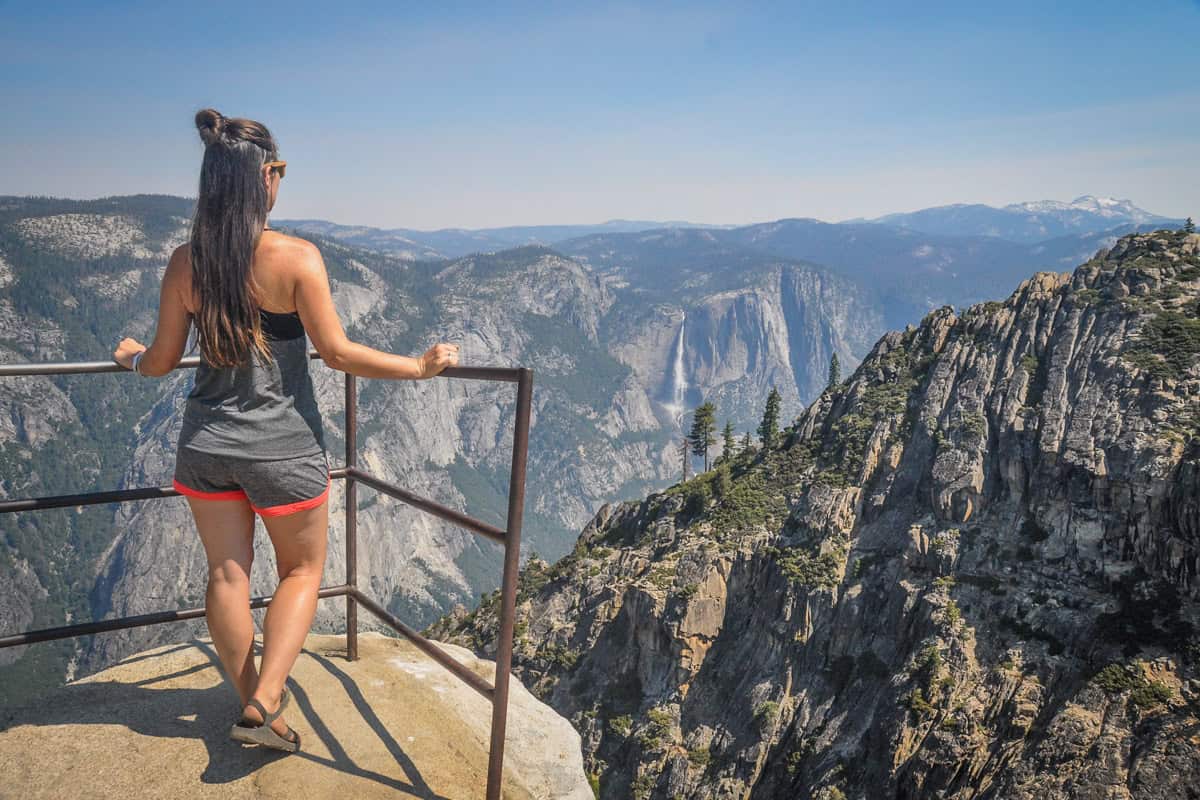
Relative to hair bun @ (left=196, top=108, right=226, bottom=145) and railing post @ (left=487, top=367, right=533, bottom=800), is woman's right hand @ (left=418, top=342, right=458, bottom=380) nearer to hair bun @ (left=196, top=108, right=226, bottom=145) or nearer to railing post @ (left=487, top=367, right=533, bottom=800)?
railing post @ (left=487, top=367, right=533, bottom=800)

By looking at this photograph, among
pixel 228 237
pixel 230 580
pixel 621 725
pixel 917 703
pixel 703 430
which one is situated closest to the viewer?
pixel 228 237

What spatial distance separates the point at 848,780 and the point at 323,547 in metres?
42.7

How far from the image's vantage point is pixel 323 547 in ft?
15.2

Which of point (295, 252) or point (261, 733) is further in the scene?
point (261, 733)

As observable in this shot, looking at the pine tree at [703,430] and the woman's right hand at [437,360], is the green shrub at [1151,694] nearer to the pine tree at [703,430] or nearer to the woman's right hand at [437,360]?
the woman's right hand at [437,360]

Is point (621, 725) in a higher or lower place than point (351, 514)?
lower

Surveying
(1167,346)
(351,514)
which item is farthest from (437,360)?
(1167,346)

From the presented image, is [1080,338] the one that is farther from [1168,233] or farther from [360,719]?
[360,719]

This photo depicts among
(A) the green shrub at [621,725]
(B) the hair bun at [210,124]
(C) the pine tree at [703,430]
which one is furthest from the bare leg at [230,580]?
(C) the pine tree at [703,430]

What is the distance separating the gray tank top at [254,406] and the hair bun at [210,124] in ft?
3.40

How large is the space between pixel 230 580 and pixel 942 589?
47006mm

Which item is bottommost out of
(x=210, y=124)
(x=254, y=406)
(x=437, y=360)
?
(x=254, y=406)

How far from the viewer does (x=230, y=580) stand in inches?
177

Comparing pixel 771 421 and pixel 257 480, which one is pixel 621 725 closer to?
pixel 771 421
